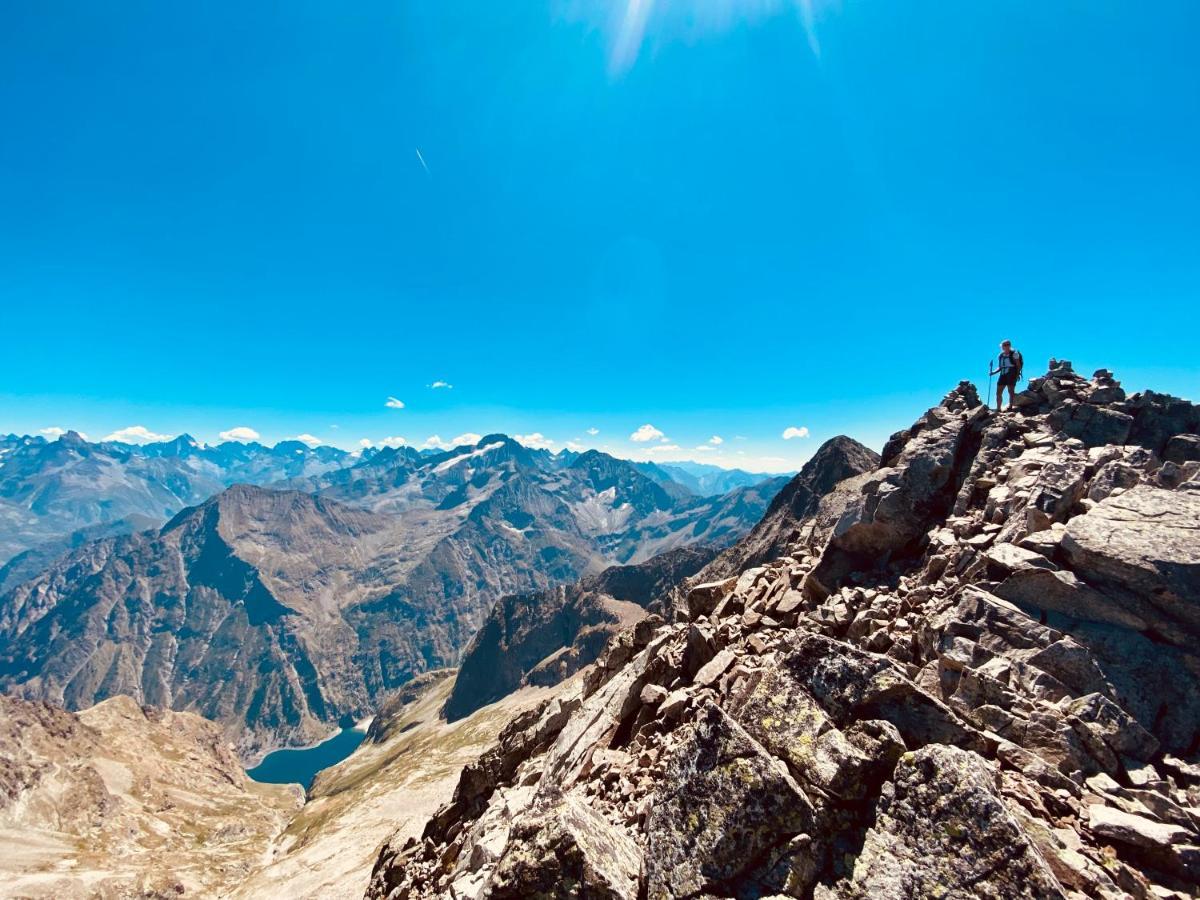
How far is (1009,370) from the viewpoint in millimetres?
36719

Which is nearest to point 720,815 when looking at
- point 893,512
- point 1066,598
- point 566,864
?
point 566,864

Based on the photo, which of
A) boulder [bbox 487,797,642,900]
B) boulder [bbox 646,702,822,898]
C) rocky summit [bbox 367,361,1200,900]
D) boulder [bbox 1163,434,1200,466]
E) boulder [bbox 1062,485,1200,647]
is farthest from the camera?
boulder [bbox 1163,434,1200,466]

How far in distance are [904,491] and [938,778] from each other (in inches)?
842

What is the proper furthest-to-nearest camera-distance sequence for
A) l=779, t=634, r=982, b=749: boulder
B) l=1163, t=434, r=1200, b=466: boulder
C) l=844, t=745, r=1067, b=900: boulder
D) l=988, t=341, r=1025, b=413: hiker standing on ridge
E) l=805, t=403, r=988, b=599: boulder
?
l=988, t=341, r=1025, b=413: hiker standing on ridge < l=1163, t=434, r=1200, b=466: boulder < l=805, t=403, r=988, b=599: boulder < l=779, t=634, r=982, b=749: boulder < l=844, t=745, r=1067, b=900: boulder

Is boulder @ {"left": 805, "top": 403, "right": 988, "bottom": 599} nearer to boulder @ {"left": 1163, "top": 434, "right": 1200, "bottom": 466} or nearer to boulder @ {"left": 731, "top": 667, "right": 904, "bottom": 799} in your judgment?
boulder @ {"left": 1163, "top": 434, "right": 1200, "bottom": 466}

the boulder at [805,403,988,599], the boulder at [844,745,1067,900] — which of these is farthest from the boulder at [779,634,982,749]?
the boulder at [805,403,988,599]

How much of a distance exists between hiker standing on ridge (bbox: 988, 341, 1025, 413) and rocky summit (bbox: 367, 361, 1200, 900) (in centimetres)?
381

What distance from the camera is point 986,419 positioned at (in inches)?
1394

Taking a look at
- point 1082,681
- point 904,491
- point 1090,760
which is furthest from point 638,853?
point 904,491

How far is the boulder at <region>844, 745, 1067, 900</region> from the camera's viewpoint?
34.6 feet

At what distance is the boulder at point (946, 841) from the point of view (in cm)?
1055

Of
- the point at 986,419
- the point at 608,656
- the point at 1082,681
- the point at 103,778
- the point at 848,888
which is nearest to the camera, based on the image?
the point at 848,888

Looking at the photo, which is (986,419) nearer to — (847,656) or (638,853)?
(847,656)

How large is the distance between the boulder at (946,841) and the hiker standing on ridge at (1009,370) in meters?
32.1
